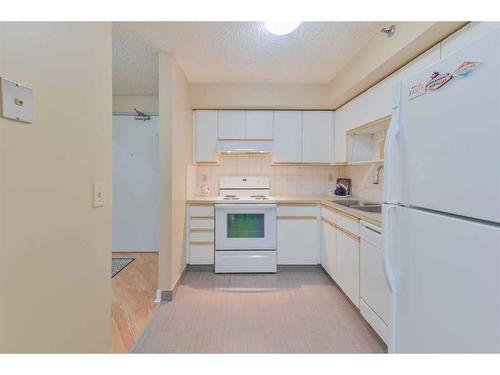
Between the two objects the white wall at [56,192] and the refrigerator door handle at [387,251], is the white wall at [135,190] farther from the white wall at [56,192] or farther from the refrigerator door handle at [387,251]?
the refrigerator door handle at [387,251]

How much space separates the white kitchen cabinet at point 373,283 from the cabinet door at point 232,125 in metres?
1.97

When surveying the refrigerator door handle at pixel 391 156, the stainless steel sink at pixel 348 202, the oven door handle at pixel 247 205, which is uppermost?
the refrigerator door handle at pixel 391 156

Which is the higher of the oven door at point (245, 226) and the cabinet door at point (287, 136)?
the cabinet door at point (287, 136)

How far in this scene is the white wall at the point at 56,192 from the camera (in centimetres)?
77

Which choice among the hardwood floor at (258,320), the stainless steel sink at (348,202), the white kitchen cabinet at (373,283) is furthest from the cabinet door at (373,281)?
the stainless steel sink at (348,202)

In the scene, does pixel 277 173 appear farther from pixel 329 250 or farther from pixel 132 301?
pixel 132 301

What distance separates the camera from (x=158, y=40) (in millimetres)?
2215

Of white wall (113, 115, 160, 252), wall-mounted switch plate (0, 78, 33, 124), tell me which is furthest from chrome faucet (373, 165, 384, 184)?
white wall (113, 115, 160, 252)

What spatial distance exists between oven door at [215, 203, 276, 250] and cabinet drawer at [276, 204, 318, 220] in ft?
0.42

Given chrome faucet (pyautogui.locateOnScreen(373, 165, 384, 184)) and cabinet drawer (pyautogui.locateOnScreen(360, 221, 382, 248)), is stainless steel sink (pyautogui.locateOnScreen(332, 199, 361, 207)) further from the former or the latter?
cabinet drawer (pyautogui.locateOnScreen(360, 221, 382, 248))

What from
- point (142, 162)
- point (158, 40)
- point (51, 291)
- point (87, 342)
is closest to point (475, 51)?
point (51, 291)
